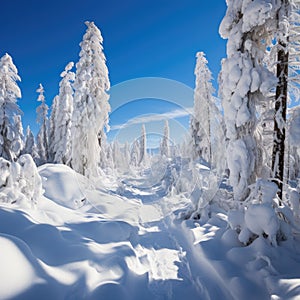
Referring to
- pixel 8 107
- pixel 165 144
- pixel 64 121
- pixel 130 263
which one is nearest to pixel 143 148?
pixel 165 144

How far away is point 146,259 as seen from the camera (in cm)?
543

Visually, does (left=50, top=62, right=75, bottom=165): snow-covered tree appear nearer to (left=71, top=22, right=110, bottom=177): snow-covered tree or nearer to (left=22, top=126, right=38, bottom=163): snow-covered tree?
(left=71, top=22, right=110, bottom=177): snow-covered tree

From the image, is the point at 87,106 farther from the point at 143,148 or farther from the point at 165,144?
the point at 143,148

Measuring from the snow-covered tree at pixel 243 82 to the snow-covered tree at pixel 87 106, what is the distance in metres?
11.2

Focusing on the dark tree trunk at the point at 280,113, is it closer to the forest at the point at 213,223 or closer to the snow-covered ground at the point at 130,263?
the forest at the point at 213,223

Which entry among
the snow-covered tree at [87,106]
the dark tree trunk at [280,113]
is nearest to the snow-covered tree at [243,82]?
the dark tree trunk at [280,113]

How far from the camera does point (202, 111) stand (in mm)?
25844

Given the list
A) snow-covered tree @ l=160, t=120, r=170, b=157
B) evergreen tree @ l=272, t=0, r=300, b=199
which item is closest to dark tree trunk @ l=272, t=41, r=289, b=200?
evergreen tree @ l=272, t=0, r=300, b=199

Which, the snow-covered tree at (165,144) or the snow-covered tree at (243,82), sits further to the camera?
the snow-covered tree at (165,144)

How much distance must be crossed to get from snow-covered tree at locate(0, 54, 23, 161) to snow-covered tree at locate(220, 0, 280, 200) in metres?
17.9

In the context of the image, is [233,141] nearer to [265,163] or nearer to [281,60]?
[265,163]

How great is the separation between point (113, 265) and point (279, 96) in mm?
6841

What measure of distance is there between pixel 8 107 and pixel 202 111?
2090 cm

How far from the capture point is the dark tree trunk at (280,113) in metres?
6.30
